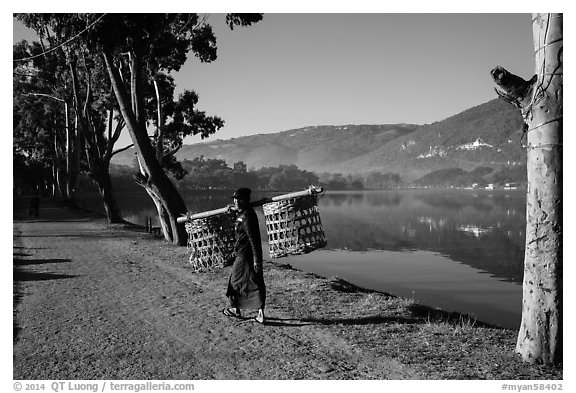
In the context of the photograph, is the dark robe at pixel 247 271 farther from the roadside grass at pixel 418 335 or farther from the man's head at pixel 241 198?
the roadside grass at pixel 418 335

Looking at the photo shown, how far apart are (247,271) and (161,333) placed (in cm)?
138

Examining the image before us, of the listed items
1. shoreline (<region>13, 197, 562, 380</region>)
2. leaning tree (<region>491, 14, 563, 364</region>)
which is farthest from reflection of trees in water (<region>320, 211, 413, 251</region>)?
leaning tree (<region>491, 14, 563, 364</region>)

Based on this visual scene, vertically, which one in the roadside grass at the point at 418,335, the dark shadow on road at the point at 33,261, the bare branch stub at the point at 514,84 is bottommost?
the roadside grass at the point at 418,335

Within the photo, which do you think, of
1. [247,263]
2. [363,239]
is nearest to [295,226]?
[247,263]

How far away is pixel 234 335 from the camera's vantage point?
686cm

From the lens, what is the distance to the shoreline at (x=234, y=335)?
5.71 metres

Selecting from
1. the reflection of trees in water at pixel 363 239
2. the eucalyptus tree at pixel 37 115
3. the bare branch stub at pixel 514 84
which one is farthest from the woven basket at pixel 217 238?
the reflection of trees in water at pixel 363 239

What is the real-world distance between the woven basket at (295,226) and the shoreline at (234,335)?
3.52 ft

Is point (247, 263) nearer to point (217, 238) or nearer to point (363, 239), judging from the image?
point (217, 238)

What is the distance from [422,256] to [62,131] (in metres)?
29.1

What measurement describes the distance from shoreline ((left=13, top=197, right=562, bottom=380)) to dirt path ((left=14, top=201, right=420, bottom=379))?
0.6 inches
